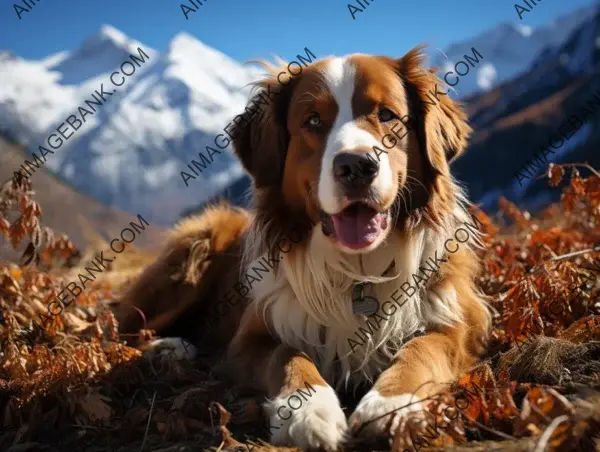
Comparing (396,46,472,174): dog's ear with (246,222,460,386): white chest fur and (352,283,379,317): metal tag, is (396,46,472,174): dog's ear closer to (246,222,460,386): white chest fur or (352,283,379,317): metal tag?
(246,222,460,386): white chest fur

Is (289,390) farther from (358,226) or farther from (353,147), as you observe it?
(353,147)

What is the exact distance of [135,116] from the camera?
79.2 m

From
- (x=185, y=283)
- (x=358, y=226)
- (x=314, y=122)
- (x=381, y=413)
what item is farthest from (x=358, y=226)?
(x=185, y=283)

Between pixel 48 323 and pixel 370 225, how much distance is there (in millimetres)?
2692

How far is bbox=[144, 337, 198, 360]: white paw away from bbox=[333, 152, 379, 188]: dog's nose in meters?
2.09

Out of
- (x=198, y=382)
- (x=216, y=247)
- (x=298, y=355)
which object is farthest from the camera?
(x=216, y=247)

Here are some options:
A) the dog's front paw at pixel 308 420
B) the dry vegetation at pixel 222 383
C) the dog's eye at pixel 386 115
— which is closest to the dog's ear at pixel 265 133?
the dog's eye at pixel 386 115

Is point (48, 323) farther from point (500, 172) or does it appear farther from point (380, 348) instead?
point (500, 172)

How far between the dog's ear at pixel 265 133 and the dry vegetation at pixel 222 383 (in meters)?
1.43

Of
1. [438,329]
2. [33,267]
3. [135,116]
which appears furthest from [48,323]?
[135,116]

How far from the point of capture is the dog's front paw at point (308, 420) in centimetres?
253

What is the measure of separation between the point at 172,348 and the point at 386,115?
8.01 ft

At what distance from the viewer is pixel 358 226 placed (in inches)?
133

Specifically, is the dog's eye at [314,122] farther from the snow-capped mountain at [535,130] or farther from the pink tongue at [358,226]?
the snow-capped mountain at [535,130]
